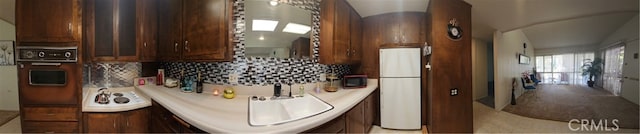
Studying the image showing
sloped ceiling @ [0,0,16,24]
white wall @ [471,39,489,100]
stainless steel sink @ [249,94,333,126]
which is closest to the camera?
stainless steel sink @ [249,94,333,126]

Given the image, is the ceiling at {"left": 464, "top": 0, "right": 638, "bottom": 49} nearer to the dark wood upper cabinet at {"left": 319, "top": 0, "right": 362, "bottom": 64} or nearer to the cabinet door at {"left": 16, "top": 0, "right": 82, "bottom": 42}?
the dark wood upper cabinet at {"left": 319, "top": 0, "right": 362, "bottom": 64}

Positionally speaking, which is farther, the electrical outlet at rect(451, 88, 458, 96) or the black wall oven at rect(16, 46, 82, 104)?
the electrical outlet at rect(451, 88, 458, 96)

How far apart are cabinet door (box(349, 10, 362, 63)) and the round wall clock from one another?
1024 mm

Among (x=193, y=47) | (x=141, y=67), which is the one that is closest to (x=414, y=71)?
(x=193, y=47)

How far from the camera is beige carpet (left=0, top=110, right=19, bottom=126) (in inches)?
88.5

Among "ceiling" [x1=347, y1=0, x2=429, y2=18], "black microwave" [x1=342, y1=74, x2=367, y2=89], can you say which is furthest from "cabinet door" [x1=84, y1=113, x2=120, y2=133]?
"ceiling" [x1=347, y1=0, x2=429, y2=18]

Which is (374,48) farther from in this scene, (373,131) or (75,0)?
(75,0)

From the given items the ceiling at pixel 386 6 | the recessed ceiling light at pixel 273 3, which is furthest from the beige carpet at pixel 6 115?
the ceiling at pixel 386 6

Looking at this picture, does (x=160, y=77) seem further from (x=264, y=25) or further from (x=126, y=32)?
(x=264, y=25)

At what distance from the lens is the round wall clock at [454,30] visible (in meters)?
1.86

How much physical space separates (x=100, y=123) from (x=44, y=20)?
878 millimetres

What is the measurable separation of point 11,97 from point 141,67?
6.92ft

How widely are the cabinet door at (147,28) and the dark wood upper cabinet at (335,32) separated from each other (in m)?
1.68

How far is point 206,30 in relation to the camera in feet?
4.67
